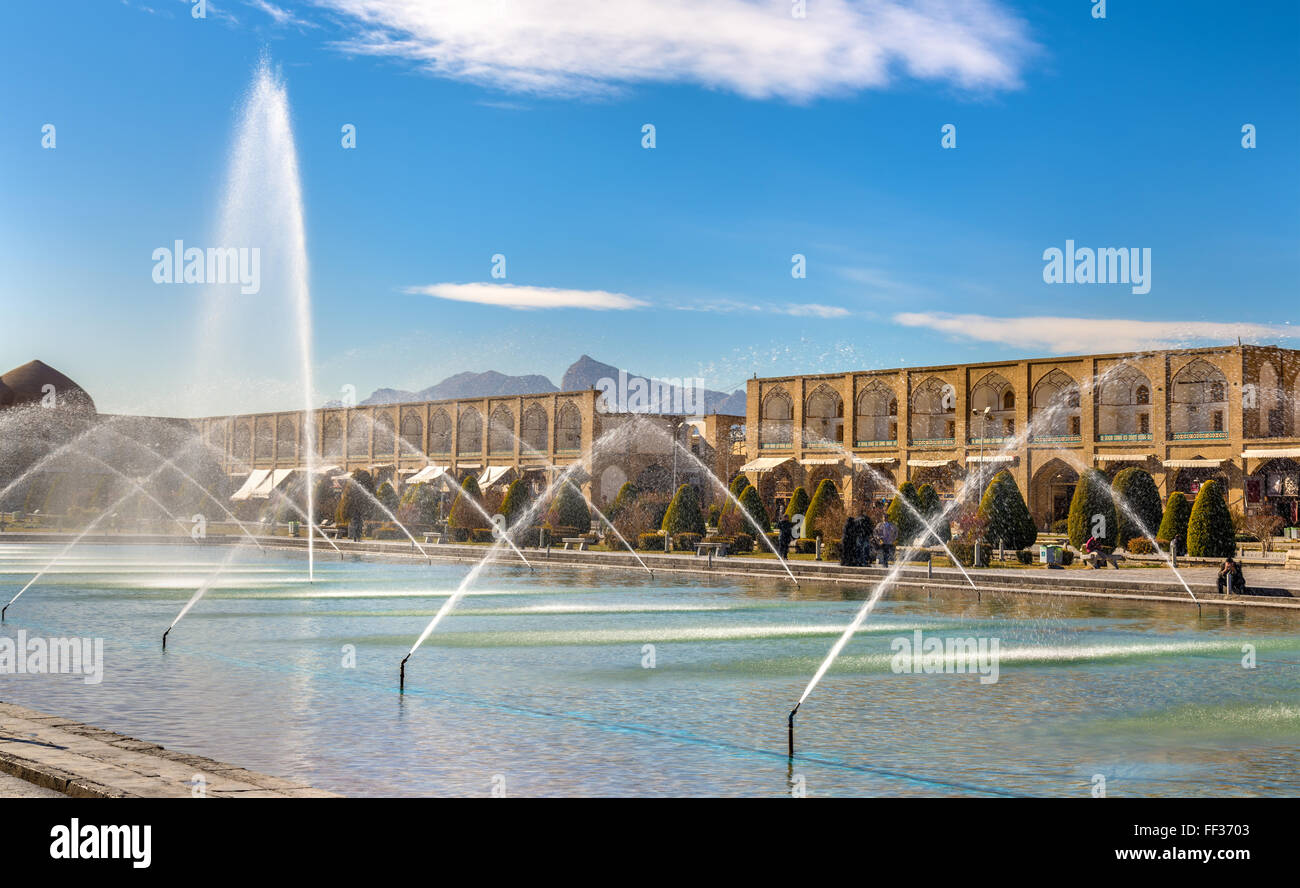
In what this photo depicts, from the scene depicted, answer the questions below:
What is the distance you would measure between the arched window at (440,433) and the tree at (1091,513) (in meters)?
42.0

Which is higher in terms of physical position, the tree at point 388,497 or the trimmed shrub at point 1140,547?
the tree at point 388,497

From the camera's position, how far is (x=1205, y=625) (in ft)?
57.9

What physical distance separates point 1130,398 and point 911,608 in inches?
1330

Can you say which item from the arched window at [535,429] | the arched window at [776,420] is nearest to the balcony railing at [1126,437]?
the arched window at [776,420]

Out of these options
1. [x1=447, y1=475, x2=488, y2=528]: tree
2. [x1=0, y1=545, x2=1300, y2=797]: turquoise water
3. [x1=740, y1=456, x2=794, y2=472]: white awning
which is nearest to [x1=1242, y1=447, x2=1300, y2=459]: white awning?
[x1=740, y1=456, x2=794, y2=472]: white awning

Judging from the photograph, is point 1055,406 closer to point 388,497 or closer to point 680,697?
point 388,497

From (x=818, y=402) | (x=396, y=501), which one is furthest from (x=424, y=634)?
(x=818, y=402)

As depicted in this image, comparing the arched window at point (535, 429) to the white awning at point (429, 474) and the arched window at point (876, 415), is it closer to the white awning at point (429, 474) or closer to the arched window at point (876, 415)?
the white awning at point (429, 474)

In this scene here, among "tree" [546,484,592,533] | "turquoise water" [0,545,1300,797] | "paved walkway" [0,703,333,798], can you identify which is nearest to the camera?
"paved walkway" [0,703,333,798]

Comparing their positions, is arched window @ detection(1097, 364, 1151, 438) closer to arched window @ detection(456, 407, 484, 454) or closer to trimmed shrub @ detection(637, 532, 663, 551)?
trimmed shrub @ detection(637, 532, 663, 551)

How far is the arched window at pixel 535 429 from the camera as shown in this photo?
65125 millimetres

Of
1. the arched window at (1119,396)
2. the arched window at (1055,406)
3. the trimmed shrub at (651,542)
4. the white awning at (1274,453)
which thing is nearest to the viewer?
the trimmed shrub at (651,542)

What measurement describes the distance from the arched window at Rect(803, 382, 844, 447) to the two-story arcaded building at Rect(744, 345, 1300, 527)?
0.07 meters

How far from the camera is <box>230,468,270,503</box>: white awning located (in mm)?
74731
